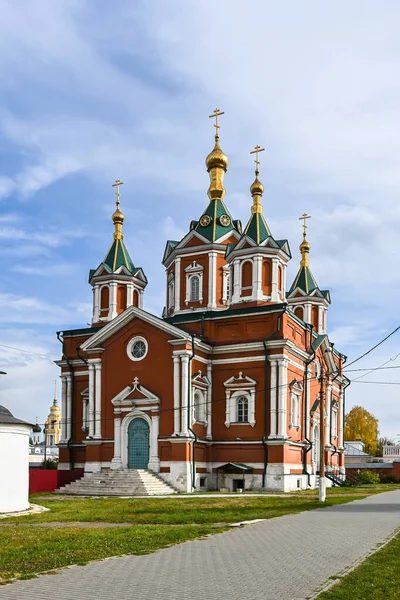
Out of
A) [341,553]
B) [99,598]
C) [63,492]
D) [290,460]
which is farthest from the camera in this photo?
[290,460]

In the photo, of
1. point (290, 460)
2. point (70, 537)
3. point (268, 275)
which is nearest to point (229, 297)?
point (268, 275)

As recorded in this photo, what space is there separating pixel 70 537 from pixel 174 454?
17.1 m

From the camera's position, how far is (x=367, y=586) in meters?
8.15

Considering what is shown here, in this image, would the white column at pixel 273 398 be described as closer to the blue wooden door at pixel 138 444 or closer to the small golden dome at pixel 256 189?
the blue wooden door at pixel 138 444

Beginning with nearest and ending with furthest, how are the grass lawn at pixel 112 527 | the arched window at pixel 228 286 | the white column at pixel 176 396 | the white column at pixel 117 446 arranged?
the grass lawn at pixel 112 527 < the white column at pixel 176 396 < the white column at pixel 117 446 < the arched window at pixel 228 286

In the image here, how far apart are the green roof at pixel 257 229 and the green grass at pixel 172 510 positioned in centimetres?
1332

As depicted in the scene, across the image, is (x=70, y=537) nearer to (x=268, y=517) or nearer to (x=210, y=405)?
(x=268, y=517)

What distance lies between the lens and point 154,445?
30.3 m

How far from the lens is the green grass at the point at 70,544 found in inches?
378

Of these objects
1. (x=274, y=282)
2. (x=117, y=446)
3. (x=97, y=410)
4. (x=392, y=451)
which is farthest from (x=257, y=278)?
(x=392, y=451)

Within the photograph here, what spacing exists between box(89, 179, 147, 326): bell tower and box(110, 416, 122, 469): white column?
7783mm

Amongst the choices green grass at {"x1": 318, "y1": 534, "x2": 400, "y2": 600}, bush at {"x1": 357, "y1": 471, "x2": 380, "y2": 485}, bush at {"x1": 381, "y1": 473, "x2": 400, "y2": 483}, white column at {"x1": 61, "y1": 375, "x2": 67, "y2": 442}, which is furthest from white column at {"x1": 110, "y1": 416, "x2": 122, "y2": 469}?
bush at {"x1": 381, "y1": 473, "x2": 400, "y2": 483}

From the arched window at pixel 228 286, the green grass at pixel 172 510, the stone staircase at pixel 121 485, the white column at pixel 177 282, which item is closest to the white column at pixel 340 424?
the arched window at pixel 228 286

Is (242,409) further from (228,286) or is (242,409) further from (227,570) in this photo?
(227,570)
